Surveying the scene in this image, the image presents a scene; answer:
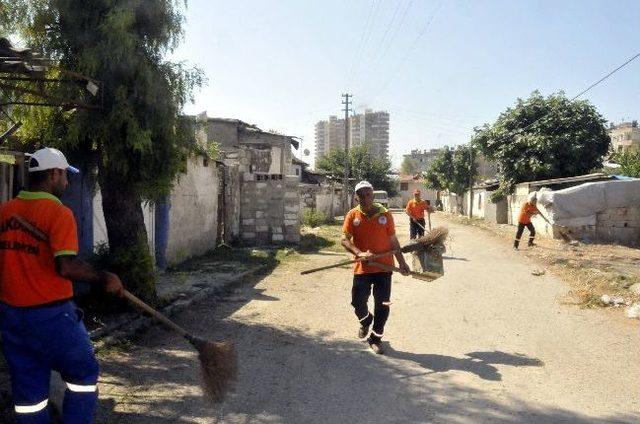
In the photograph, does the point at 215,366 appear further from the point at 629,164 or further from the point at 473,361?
the point at 629,164

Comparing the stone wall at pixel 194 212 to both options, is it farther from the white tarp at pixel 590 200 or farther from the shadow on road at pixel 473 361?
the white tarp at pixel 590 200

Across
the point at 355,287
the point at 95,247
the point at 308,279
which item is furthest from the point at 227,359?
the point at 308,279

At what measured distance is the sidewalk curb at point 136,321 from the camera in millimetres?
5680

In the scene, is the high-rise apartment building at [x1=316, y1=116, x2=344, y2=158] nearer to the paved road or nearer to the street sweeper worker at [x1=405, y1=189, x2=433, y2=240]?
the street sweeper worker at [x1=405, y1=189, x2=433, y2=240]

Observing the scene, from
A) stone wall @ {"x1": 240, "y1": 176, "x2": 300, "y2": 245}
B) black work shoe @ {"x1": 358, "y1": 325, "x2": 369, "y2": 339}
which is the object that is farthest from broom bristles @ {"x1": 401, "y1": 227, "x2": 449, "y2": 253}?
stone wall @ {"x1": 240, "y1": 176, "x2": 300, "y2": 245}

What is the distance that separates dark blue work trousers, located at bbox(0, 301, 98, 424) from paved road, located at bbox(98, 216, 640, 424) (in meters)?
0.91

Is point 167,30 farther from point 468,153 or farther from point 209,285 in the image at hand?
point 468,153

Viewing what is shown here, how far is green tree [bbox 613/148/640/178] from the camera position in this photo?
76.4 ft

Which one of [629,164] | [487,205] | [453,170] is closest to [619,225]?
[629,164]

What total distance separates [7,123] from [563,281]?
9913 mm

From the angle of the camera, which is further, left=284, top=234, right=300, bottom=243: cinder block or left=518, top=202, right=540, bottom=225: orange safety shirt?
left=284, top=234, right=300, bottom=243: cinder block

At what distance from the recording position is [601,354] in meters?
5.70

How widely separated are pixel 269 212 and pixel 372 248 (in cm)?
1039

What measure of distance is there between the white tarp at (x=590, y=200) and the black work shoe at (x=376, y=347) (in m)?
13.5
